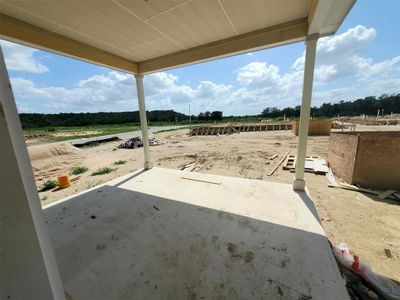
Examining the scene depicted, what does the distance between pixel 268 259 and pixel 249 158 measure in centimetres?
532

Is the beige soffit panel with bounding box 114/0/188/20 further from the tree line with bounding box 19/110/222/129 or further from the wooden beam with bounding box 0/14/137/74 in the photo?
the tree line with bounding box 19/110/222/129

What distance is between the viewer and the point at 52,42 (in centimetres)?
282

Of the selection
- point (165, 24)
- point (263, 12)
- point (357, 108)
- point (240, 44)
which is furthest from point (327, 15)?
point (357, 108)

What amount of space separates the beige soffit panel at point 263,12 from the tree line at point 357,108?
140 ft

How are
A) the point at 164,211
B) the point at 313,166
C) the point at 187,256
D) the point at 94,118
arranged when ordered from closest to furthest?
the point at 187,256, the point at 164,211, the point at 313,166, the point at 94,118

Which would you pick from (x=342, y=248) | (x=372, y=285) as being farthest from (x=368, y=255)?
(x=372, y=285)

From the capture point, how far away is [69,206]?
3055 millimetres

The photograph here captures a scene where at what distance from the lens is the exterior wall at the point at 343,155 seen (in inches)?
159

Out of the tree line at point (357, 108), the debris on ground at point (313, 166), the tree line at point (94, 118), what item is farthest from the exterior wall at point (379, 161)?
the tree line at point (94, 118)

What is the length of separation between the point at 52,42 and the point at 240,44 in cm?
306

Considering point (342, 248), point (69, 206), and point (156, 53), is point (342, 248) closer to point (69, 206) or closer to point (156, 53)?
point (69, 206)

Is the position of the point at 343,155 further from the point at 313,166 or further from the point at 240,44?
the point at 240,44

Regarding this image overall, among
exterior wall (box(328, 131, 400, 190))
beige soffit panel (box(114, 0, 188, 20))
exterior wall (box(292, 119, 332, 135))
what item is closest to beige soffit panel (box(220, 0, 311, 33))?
beige soffit panel (box(114, 0, 188, 20))

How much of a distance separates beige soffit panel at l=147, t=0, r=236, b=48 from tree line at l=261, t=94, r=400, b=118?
1684 inches
